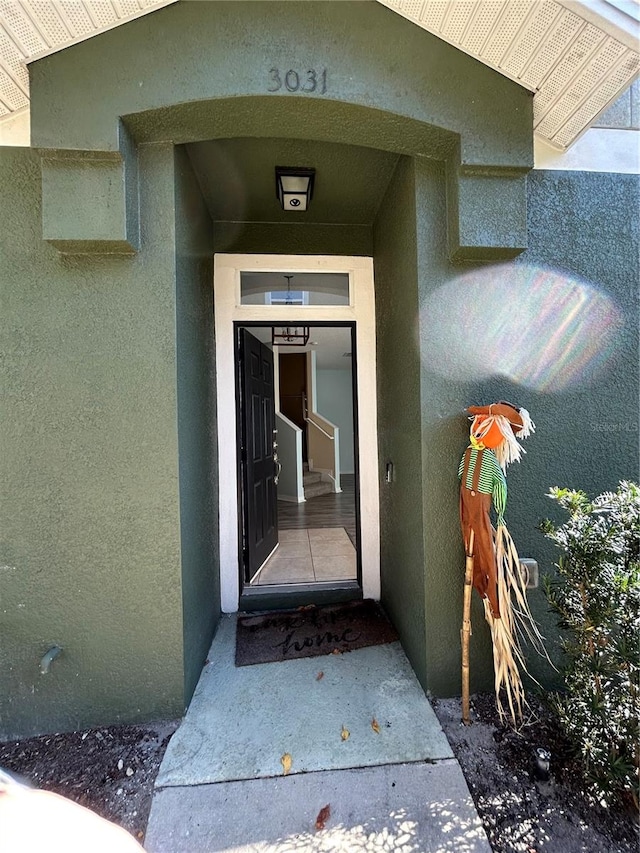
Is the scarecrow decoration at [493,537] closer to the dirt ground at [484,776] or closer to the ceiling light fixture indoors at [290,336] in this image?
the dirt ground at [484,776]

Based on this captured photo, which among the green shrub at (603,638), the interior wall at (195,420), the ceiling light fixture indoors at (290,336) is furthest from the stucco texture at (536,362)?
the ceiling light fixture indoors at (290,336)

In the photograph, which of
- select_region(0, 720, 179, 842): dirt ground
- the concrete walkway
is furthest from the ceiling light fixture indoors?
select_region(0, 720, 179, 842): dirt ground

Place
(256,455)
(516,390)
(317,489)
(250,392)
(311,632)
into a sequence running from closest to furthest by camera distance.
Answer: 1. (516,390)
2. (311,632)
3. (250,392)
4. (256,455)
5. (317,489)

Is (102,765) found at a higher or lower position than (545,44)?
lower

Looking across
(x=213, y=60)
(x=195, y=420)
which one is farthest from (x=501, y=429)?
(x=213, y=60)

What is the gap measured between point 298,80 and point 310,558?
3.45 m

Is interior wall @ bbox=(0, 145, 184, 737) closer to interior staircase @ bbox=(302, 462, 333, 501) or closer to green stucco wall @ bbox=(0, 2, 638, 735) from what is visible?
green stucco wall @ bbox=(0, 2, 638, 735)

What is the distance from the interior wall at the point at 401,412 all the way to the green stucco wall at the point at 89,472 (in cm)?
123

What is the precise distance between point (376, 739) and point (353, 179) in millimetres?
3009

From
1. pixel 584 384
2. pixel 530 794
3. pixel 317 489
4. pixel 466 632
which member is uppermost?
pixel 584 384

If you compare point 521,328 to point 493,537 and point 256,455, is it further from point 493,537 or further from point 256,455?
point 256,455

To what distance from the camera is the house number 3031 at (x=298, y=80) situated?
5.54 feet

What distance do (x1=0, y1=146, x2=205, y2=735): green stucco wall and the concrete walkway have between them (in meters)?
0.32

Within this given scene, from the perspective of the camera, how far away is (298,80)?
5.56 feet
